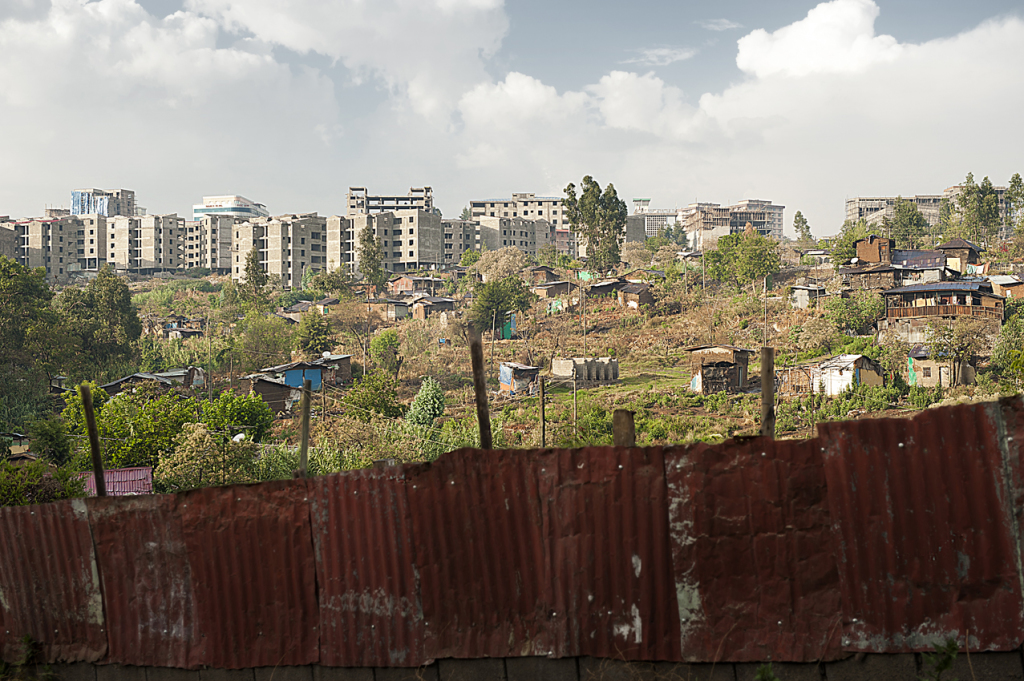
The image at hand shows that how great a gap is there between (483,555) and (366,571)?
2.36ft

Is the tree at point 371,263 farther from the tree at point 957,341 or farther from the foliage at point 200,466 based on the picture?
the tree at point 957,341

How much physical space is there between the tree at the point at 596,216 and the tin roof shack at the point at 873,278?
18.8 metres

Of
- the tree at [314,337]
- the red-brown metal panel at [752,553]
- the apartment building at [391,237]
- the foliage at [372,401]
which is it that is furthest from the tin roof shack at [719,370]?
the apartment building at [391,237]

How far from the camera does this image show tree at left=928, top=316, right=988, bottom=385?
980 inches

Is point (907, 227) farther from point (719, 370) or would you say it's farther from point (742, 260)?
point (719, 370)

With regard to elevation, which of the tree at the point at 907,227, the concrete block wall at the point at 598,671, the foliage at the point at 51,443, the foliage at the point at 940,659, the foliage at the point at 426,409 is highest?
the tree at the point at 907,227

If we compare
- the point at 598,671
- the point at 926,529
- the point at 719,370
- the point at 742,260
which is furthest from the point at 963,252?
the point at 598,671

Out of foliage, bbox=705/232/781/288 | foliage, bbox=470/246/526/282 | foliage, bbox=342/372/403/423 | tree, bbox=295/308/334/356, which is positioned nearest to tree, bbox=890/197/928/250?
foliage, bbox=705/232/781/288

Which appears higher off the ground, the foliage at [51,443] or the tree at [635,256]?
the tree at [635,256]

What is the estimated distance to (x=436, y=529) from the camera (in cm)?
402

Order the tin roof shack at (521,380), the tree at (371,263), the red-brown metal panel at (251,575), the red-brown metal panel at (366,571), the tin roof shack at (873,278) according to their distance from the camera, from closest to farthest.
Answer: the red-brown metal panel at (366,571)
the red-brown metal panel at (251,575)
the tin roof shack at (521,380)
the tin roof shack at (873,278)
the tree at (371,263)

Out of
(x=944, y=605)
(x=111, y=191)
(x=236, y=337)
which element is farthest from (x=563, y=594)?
(x=111, y=191)

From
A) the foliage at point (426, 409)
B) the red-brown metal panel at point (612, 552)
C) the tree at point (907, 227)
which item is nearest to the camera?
the red-brown metal panel at point (612, 552)

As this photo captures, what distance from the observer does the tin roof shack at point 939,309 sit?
2784cm
